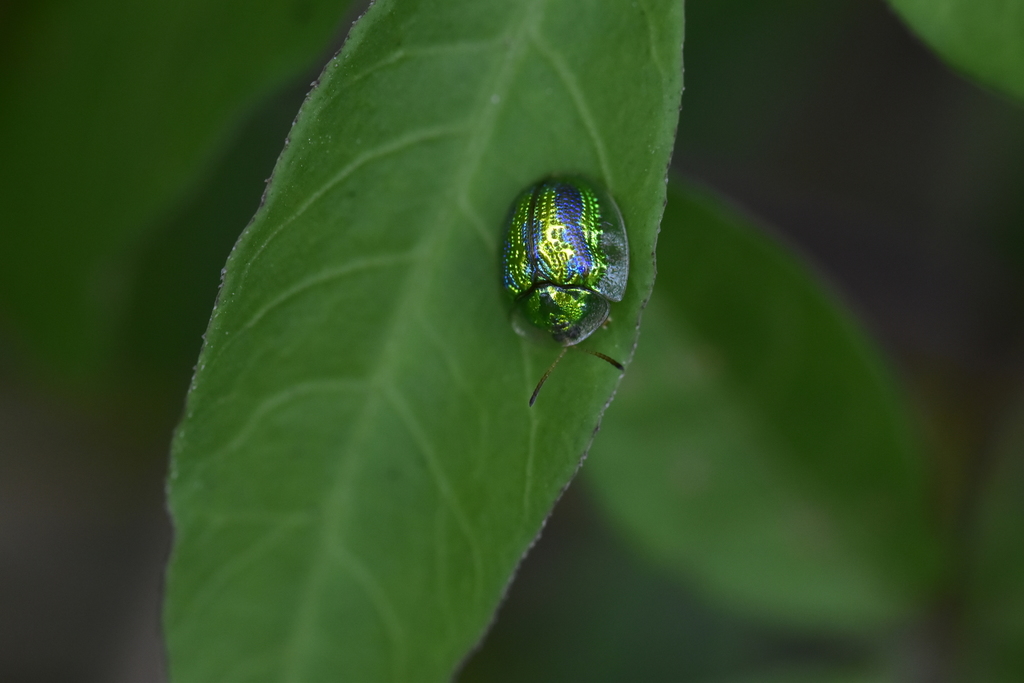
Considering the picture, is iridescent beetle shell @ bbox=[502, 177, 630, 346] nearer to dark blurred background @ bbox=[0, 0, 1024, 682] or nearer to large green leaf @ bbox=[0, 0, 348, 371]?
large green leaf @ bbox=[0, 0, 348, 371]

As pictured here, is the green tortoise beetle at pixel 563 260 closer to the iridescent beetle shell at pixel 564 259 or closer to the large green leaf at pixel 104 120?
the iridescent beetle shell at pixel 564 259

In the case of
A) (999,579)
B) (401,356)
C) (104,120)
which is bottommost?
(401,356)

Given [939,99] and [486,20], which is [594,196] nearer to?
[486,20]

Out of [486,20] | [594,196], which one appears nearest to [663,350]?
[594,196]

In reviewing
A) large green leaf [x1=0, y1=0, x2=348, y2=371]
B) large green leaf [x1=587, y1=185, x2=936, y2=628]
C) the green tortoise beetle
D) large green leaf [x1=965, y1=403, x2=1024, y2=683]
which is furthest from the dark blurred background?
the green tortoise beetle

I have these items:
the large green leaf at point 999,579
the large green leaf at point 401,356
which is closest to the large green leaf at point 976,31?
the large green leaf at point 401,356

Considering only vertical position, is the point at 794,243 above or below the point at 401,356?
above

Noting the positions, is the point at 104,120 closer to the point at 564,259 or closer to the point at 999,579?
the point at 564,259

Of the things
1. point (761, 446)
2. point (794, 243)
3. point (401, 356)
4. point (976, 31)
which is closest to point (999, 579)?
point (761, 446)
